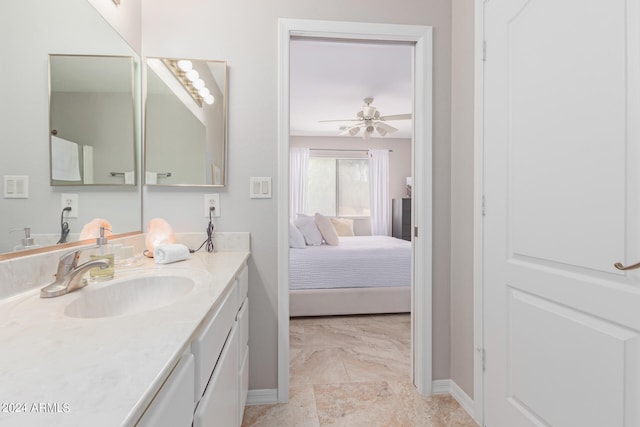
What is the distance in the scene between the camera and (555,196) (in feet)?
3.78

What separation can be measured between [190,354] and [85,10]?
1.35 meters

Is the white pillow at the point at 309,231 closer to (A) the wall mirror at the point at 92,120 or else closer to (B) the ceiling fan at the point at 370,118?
(B) the ceiling fan at the point at 370,118

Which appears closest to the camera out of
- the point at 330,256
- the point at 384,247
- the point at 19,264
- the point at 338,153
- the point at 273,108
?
the point at 19,264

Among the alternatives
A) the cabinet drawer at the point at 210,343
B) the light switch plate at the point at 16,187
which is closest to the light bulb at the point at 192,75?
the light switch plate at the point at 16,187

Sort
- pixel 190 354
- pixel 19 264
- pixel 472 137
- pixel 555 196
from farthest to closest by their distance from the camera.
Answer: pixel 472 137
pixel 555 196
pixel 19 264
pixel 190 354

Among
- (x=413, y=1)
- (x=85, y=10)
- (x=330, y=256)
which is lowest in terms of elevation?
(x=330, y=256)

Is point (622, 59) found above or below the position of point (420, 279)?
above

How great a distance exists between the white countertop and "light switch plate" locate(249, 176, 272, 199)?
36.1 inches

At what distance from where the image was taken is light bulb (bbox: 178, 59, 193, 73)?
1.69 meters

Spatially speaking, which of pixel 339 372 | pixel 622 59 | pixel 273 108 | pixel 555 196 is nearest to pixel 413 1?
pixel 273 108

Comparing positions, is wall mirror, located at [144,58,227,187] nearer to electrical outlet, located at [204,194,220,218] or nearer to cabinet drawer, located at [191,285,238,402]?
electrical outlet, located at [204,194,220,218]

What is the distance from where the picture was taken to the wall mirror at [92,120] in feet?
3.49

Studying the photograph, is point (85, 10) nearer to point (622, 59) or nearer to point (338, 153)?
point (622, 59)

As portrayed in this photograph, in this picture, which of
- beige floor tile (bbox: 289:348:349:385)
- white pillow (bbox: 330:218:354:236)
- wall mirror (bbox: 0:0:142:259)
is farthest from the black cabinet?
wall mirror (bbox: 0:0:142:259)
